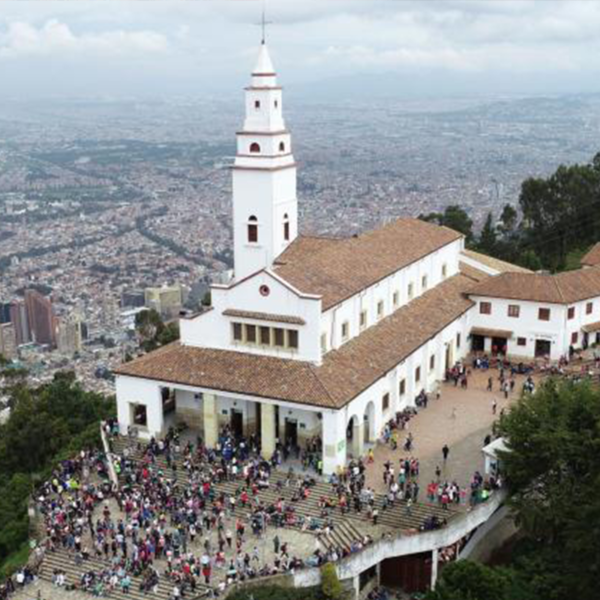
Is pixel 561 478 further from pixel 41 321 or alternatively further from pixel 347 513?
pixel 41 321

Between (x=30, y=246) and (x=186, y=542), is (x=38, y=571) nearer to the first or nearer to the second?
(x=186, y=542)

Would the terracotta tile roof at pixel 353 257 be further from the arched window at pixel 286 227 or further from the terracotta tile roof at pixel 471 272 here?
the terracotta tile roof at pixel 471 272

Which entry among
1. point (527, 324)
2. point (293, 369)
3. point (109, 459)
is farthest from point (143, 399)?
point (527, 324)

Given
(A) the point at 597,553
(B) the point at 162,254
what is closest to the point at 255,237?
(A) the point at 597,553

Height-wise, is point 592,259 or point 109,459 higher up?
point 592,259

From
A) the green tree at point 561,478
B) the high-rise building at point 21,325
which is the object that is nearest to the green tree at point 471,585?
the green tree at point 561,478

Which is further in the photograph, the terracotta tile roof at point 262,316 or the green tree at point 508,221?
the green tree at point 508,221
